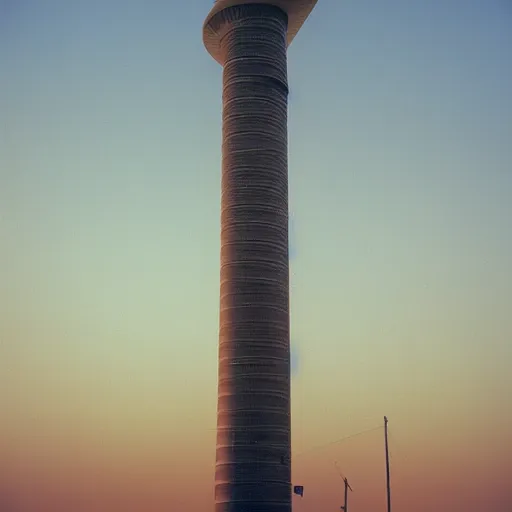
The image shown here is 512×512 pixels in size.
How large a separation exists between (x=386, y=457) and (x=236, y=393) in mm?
18982

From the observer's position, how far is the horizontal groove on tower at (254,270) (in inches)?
1242

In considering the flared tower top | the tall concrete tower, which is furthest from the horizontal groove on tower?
the flared tower top

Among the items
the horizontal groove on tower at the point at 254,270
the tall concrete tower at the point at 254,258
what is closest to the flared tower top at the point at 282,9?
the tall concrete tower at the point at 254,258

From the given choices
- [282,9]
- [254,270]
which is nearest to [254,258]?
[254,270]

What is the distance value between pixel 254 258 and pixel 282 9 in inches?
440

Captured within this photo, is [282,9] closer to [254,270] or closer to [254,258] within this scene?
[254,258]

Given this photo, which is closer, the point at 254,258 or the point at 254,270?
the point at 254,270

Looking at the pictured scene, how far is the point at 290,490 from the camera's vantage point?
32312 mm

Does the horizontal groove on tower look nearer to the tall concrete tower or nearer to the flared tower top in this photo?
the tall concrete tower

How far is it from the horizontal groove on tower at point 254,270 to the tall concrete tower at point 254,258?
38mm

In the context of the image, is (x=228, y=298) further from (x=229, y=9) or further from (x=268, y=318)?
(x=229, y=9)

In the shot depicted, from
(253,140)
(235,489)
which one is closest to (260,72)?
(253,140)

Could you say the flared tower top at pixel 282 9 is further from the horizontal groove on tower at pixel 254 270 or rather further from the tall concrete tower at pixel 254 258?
the horizontal groove on tower at pixel 254 270

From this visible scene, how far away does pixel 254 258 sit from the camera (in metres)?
33.4
